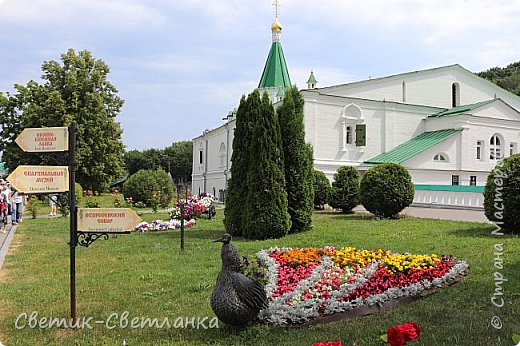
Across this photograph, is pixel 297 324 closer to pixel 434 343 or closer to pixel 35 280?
pixel 434 343

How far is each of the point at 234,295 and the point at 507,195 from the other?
8202mm

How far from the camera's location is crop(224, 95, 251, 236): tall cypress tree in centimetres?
1272

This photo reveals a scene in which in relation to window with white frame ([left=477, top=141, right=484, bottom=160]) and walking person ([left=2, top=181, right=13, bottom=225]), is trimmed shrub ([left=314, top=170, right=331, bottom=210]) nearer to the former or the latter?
walking person ([left=2, top=181, right=13, bottom=225])

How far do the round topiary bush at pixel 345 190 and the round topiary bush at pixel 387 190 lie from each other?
3023mm

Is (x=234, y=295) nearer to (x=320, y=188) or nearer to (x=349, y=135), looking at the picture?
(x=320, y=188)

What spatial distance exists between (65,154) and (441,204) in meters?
16.9

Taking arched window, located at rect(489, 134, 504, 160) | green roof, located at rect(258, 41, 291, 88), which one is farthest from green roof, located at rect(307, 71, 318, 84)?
arched window, located at rect(489, 134, 504, 160)

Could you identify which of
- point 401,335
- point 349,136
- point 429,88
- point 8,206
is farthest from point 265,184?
point 429,88

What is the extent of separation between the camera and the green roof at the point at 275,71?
36.0m

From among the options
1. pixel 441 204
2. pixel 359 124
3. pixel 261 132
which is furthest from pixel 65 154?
pixel 359 124

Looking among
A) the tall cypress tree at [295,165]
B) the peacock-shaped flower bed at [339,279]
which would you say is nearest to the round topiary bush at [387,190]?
the tall cypress tree at [295,165]

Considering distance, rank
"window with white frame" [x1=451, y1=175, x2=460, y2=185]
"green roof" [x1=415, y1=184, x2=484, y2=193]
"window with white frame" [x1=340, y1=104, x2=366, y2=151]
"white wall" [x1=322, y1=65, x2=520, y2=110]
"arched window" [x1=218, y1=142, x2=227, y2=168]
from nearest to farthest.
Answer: "green roof" [x1=415, y1=184, x2=484, y2=193], "window with white frame" [x1=451, y1=175, x2=460, y2=185], "window with white frame" [x1=340, y1=104, x2=366, y2=151], "white wall" [x1=322, y1=65, x2=520, y2=110], "arched window" [x1=218, y1=142, x2=227, y2=168]

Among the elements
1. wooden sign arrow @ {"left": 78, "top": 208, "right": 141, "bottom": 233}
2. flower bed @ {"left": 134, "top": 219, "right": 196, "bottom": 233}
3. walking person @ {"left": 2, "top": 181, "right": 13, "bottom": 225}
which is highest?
wooden sign arrow @ {"left": 78, "top": 208, "right": 141, "bottom": 233}

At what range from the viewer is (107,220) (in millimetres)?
5184
